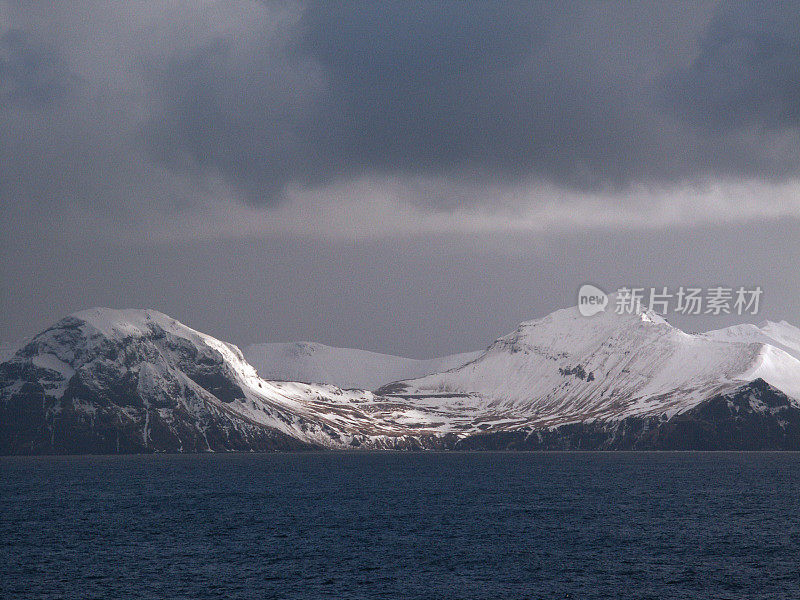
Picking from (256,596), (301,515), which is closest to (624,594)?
(256,596)

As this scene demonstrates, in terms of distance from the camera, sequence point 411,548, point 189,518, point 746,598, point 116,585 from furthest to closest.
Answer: point 189,518, point 411,548, point 116,585, point 746,598

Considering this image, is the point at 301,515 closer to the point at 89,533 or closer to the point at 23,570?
the point at 89,533

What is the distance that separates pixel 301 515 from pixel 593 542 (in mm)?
61814

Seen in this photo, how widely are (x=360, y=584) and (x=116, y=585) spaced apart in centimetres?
2869

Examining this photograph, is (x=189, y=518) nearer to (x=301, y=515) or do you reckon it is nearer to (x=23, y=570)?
(x=301, y=515)

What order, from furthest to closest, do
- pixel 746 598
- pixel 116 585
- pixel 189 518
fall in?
pixel 189 518 < pixel 116 585 < pixel 746 598

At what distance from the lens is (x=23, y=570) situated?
13138cm

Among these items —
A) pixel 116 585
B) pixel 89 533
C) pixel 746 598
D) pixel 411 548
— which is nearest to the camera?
pixel 746 598

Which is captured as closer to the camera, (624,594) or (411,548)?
(624,594)

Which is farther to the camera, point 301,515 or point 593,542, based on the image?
point 301,515

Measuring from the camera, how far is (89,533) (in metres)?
166

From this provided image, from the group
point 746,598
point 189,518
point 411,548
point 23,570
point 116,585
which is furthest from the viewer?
point 189,518

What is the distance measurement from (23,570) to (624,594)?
7444 cm

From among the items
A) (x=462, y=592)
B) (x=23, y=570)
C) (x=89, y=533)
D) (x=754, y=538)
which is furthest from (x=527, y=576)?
(x=89, y=533)
